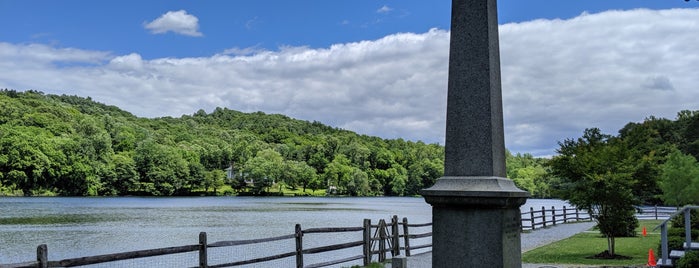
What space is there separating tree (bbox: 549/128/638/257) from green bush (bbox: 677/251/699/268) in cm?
528

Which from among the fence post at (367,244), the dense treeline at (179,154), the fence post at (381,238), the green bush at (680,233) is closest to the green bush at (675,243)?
the green bush at (680,233)

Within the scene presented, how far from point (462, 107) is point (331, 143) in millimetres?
128834

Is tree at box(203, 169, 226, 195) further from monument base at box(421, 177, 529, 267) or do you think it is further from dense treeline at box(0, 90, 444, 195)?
monument base at box(421, 177, 529, 267)

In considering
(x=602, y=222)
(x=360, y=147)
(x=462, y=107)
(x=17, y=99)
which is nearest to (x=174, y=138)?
(x=17, y=99)

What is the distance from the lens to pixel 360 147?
134 meters

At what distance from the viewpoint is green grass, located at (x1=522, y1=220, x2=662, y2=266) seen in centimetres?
1552

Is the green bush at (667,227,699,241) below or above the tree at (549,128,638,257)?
below

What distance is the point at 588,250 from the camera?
18.1 m

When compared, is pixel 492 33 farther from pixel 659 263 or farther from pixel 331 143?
pixel 331 143

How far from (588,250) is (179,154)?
309 feet

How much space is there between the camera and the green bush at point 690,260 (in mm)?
10406

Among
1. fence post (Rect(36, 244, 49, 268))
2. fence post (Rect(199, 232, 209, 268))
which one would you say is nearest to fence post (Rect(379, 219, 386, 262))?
fence post (Rect(199, 232, 209, 268))

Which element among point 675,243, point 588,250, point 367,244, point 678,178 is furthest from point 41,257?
point 678,178

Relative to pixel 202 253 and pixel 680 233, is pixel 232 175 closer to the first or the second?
pixel 680 233
